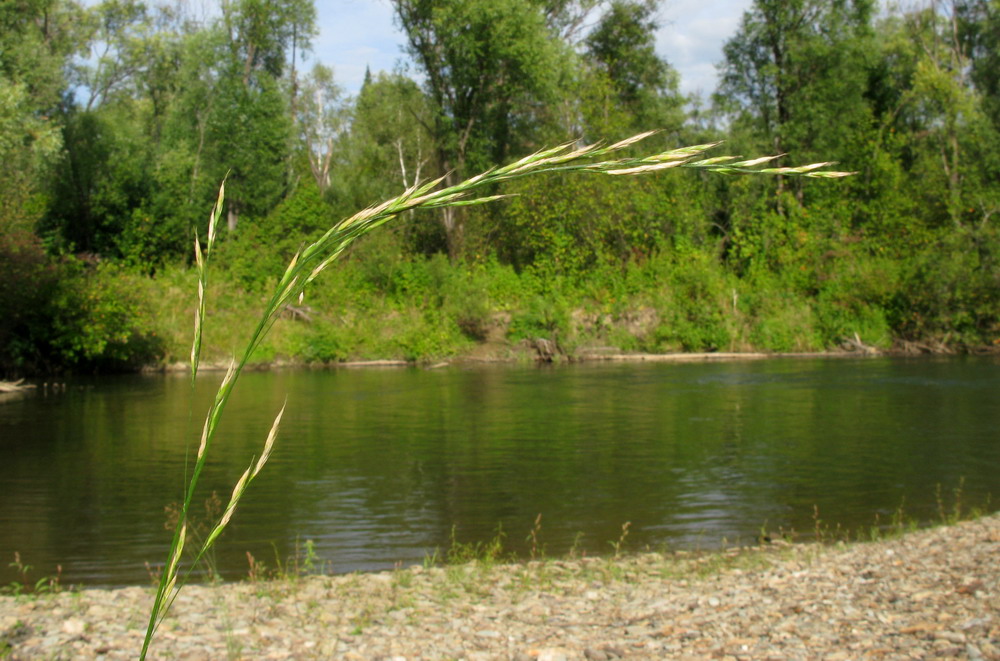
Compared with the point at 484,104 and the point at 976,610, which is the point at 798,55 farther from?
the point at 976,610

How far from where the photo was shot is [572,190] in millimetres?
37906

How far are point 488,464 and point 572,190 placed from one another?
24927 millimetres

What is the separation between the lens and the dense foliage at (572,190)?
34.8 m

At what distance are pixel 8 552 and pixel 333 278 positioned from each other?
89.8ft

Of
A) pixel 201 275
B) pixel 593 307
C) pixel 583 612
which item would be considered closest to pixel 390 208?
pixel 201 275

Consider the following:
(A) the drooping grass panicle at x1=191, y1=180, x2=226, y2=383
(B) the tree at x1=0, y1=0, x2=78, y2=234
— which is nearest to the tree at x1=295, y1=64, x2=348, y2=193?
(B) the tree at x1=0, y1=0, x2=78, y2=234

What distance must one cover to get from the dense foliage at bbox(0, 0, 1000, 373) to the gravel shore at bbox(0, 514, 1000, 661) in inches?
994

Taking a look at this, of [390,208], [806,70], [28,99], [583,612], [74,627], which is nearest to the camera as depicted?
[390,208]

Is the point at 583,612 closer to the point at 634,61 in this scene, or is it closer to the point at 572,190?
the point at 572,190

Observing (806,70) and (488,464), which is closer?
(488,464)

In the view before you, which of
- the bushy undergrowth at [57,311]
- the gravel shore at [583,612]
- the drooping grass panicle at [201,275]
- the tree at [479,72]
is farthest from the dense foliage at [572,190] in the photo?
the drooping grass panicle at [201,275]

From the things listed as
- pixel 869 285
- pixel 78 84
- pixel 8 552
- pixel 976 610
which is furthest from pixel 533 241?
pixel 976 610

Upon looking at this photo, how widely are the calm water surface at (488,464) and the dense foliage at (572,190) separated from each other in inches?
392

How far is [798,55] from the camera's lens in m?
38.7
